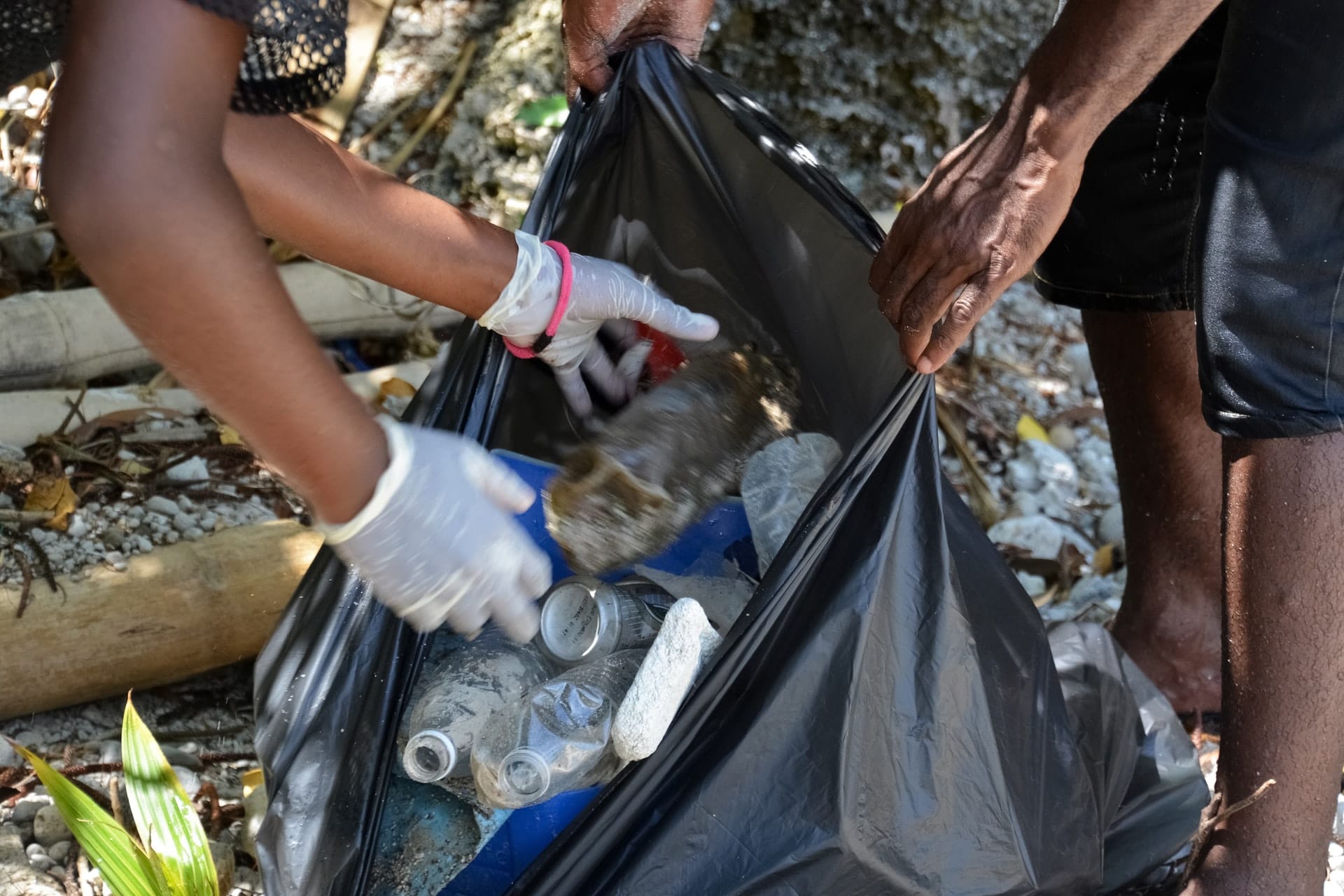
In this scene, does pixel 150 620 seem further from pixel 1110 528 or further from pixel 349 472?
pixel 1110 528

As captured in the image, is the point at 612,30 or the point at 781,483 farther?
the point at 612,30

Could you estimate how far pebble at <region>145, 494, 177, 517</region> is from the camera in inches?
70.2

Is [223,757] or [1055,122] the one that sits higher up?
[1055,122]

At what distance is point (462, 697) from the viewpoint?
47.0 inches

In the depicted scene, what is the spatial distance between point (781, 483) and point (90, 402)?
1.27 m

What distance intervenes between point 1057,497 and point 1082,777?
1.08 meters

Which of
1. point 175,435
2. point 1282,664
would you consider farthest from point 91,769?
point 1282,664

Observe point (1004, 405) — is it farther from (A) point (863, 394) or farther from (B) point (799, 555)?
(B) point (799, 555)

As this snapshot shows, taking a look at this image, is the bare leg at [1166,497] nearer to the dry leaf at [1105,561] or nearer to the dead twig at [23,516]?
the dry leaf at [1105,561]

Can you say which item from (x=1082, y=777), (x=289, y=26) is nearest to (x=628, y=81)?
(x=289, y=26)

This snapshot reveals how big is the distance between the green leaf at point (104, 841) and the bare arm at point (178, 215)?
647mm

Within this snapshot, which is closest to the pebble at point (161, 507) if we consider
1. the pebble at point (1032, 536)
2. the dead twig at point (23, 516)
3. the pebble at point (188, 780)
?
the dead twig at point (23, 516)

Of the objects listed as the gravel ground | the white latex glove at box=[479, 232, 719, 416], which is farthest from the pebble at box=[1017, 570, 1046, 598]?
the white latex glove at box=[479, 232, 719, 416]

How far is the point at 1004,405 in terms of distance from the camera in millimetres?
2514
